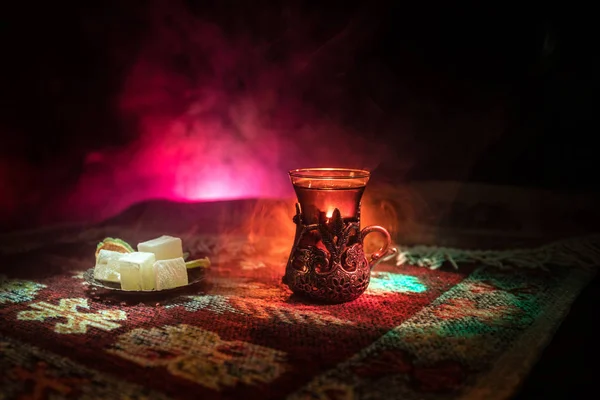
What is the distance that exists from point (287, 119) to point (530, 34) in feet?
2.94

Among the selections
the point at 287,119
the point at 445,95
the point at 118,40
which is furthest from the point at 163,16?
the point at 445,95

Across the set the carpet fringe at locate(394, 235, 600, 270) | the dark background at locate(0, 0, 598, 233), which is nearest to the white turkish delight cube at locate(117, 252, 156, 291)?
the carpet fringe at locate(394, 235, 600, 270)

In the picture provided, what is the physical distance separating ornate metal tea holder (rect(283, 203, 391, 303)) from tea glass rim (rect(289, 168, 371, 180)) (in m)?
0.09

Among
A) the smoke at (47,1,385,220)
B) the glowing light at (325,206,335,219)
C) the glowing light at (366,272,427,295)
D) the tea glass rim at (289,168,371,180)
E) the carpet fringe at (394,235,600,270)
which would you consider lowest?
the glowing light at (366,272,427,295)

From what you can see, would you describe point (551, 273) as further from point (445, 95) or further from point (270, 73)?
point (270, 73)

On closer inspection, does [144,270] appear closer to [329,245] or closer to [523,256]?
→ [329,245]

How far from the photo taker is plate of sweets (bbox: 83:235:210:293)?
3.63 feet

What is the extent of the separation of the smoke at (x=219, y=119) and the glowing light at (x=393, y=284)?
68 centimetres

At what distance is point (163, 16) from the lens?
1.95 meters

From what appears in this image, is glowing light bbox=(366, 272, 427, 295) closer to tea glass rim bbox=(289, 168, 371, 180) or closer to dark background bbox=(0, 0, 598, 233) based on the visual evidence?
tea glass rim bbox=(289, 168, 371, 180)

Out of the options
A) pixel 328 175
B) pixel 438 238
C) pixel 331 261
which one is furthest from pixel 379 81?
pixel 331 261

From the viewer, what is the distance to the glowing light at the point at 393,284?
125cm

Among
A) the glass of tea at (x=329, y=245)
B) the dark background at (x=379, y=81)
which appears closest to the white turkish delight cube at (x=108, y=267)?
the glass of tea at (x=329, y=245)

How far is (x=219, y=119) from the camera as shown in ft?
6.68
